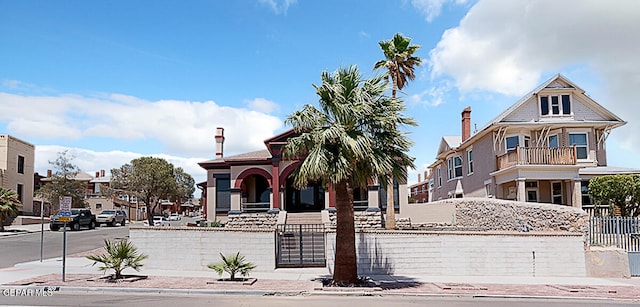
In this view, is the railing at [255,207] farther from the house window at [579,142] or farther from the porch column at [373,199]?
the house window at [579,142]

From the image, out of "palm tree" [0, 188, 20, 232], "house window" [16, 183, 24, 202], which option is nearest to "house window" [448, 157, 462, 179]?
"palm tree" [0, 188, 20, 232]

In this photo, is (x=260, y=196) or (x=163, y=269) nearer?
(x=163, y=269)

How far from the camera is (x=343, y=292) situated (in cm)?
1345

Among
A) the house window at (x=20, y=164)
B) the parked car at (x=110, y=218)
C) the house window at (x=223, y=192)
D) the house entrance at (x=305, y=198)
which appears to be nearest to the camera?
the house entrance at (x=305, y=198)

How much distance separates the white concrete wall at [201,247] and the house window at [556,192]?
20.6 metres

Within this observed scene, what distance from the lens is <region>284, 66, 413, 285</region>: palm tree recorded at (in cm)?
1383

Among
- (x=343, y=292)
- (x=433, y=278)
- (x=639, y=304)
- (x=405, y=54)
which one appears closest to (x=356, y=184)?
(x=343, y=292)

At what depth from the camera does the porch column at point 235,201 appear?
92.3 feet

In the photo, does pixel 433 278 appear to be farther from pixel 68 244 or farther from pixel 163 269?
pixel 68 244

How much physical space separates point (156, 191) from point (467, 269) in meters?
26.2

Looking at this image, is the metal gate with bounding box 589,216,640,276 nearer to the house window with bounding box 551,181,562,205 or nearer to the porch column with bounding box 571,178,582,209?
the porch column with bounding box 571,178,582,209

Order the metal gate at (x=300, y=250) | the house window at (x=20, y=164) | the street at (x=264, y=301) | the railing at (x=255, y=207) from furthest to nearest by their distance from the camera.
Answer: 1. the house window at (x=20, y=164)
2. the railing at (x=255, y=207)
3. the metal gate at (x=300, y=250)
4. the street at (x=264, y=301)

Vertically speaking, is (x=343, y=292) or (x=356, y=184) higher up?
(x=356, y=184)

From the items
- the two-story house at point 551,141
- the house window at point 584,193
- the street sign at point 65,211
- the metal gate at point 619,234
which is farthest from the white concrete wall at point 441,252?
the house window at point 584,193
